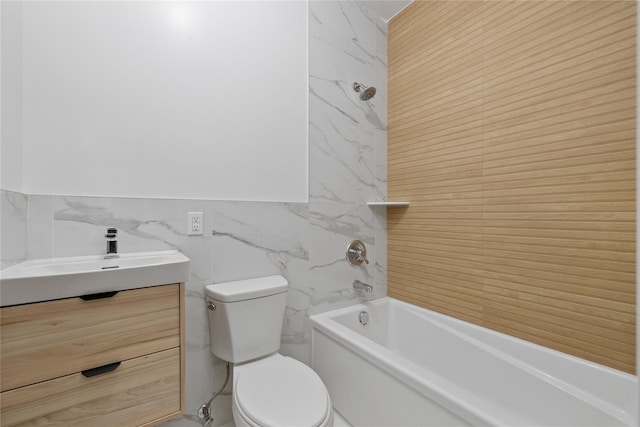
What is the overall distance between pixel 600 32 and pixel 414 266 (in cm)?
143

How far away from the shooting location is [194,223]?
1.38m

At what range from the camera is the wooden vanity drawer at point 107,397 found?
80cm

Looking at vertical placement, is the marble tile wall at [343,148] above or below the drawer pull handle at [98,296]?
above

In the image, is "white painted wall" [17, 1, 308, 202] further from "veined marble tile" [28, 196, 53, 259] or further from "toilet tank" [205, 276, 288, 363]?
"toilet tank" [205, 276, 288, 363]

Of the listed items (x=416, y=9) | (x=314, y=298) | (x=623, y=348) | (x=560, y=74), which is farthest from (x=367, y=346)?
(x=416, y=9)

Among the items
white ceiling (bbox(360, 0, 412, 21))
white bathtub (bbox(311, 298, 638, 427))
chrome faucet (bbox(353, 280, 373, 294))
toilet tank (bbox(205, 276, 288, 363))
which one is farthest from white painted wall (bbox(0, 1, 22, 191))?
white ceiling (bbox(360, 0, 412, 21))

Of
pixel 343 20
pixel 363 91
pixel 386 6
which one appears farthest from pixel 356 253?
pixel 386 6

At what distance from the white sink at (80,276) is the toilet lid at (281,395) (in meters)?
0.55

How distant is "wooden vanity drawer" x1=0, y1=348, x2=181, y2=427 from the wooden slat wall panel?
4.96ft

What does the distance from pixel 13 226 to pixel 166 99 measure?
785mm

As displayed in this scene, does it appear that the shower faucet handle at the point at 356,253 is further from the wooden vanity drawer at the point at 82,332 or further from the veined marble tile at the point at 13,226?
the veined marble tile at the point at 13,226

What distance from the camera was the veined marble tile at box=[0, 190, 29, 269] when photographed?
2.95 ft

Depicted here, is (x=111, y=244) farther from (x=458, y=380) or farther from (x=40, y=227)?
(x=458, y=380)

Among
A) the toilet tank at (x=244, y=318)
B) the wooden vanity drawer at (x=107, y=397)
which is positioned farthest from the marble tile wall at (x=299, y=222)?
the wooden vanity drawer at (x=107, y=397)
